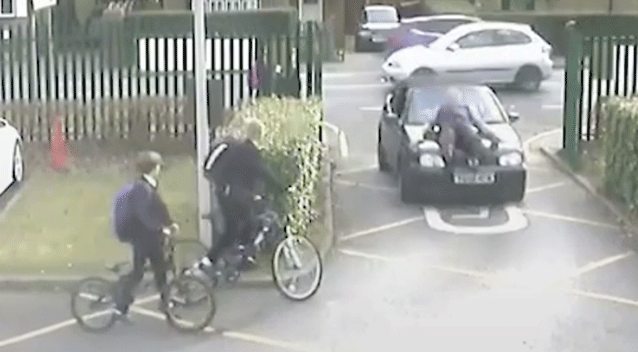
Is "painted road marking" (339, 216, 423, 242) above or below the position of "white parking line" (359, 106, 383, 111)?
below

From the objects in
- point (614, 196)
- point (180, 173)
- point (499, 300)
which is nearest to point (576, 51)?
point (614, 196)

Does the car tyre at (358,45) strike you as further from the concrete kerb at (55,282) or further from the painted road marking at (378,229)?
the concrete kerb at (55,282)

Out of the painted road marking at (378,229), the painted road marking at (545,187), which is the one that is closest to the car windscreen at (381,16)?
the painted road marking at (545,187)

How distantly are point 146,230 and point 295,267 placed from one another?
1603mm

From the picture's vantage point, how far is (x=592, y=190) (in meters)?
13.6

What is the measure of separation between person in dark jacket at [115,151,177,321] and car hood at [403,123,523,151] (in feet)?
18.2

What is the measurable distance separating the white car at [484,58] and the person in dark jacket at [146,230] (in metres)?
17.4

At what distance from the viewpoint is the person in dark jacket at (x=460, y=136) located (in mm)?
12781

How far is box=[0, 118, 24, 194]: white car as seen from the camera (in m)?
13.0

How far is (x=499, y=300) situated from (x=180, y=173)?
6.43 metres

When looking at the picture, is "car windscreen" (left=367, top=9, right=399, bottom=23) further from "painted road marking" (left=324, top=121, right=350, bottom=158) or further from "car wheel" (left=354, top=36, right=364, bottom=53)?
"painted road marking" (left=324, top=121, right=350, bottom=158)

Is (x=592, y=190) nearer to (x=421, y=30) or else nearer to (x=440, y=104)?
(x=440, y=104)

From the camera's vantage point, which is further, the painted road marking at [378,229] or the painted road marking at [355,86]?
the painted road marking at [355,86]

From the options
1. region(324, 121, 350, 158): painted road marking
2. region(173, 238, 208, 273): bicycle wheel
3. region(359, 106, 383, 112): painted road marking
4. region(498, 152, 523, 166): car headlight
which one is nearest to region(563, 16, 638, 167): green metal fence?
region(498, 152, 523, 166): car headlight
